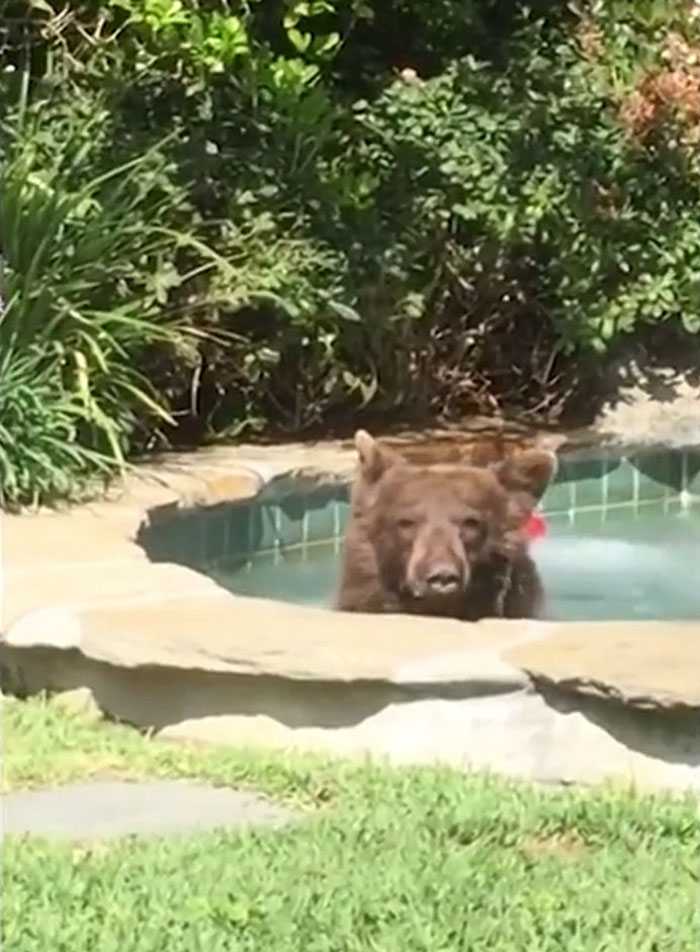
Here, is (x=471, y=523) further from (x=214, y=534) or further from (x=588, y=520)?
(x=588, y=520)

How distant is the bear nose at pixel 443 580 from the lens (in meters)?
5.95

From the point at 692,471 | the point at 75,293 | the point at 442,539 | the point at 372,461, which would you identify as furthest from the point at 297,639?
the point at 692,471

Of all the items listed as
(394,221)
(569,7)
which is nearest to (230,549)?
(394,221)

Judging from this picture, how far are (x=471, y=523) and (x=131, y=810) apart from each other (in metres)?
1.85

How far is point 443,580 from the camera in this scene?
598cm

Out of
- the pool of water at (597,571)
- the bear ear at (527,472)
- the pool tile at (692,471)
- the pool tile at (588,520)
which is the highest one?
the bear ear at (527,472)

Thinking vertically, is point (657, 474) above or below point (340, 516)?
above

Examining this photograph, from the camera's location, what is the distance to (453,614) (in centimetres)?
602

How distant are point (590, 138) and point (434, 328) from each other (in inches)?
45.5

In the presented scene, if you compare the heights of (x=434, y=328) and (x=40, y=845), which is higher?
(x=434, y=328)

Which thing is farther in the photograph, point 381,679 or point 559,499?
point 559,499

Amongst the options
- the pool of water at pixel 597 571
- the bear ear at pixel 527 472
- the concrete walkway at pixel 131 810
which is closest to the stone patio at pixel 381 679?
the concrete walkway at pixel 131 810

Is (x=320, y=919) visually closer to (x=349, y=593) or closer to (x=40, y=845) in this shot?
(x=40, y=845)

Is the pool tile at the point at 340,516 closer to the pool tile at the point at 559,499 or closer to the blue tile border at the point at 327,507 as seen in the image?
the blue tile border at the point at 327,507
